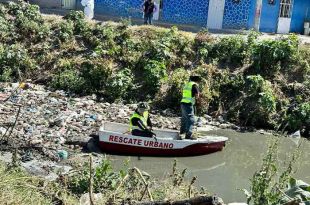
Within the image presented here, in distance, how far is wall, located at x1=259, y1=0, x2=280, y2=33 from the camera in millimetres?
22859

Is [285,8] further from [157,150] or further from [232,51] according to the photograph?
[157,150]

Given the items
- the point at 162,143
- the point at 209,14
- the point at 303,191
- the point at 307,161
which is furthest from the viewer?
the point at 209,14

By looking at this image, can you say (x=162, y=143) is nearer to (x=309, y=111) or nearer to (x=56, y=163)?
(x=56, y=163)

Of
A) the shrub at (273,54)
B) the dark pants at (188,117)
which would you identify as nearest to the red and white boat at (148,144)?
the dark pants at (188,117)

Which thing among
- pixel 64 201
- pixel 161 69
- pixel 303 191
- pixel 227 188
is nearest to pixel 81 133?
pixel 227 188

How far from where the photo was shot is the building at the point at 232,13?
22.5 meters

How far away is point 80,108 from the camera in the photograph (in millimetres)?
15180

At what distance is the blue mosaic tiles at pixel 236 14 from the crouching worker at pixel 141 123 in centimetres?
1173

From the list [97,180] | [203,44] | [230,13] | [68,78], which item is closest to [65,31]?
[68,78]

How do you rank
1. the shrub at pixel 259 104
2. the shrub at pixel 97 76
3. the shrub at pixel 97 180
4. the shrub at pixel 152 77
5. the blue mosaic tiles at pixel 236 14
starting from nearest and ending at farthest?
the shrub at pixel 97 180, the shrub at pixel 259 104, the shrub at pixel 152 77, the shrub at pixel 97 76, the blue mosaic tiles at pixel 236 14

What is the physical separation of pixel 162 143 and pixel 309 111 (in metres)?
5.53

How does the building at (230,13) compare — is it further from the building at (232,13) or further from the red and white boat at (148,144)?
the red and white boat at (148,144)

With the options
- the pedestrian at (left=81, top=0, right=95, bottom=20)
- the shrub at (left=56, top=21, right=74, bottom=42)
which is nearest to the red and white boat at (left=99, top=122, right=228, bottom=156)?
the shrub at (left=56, top=21, right=74, bottom=42)

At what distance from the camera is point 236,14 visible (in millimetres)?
22594
